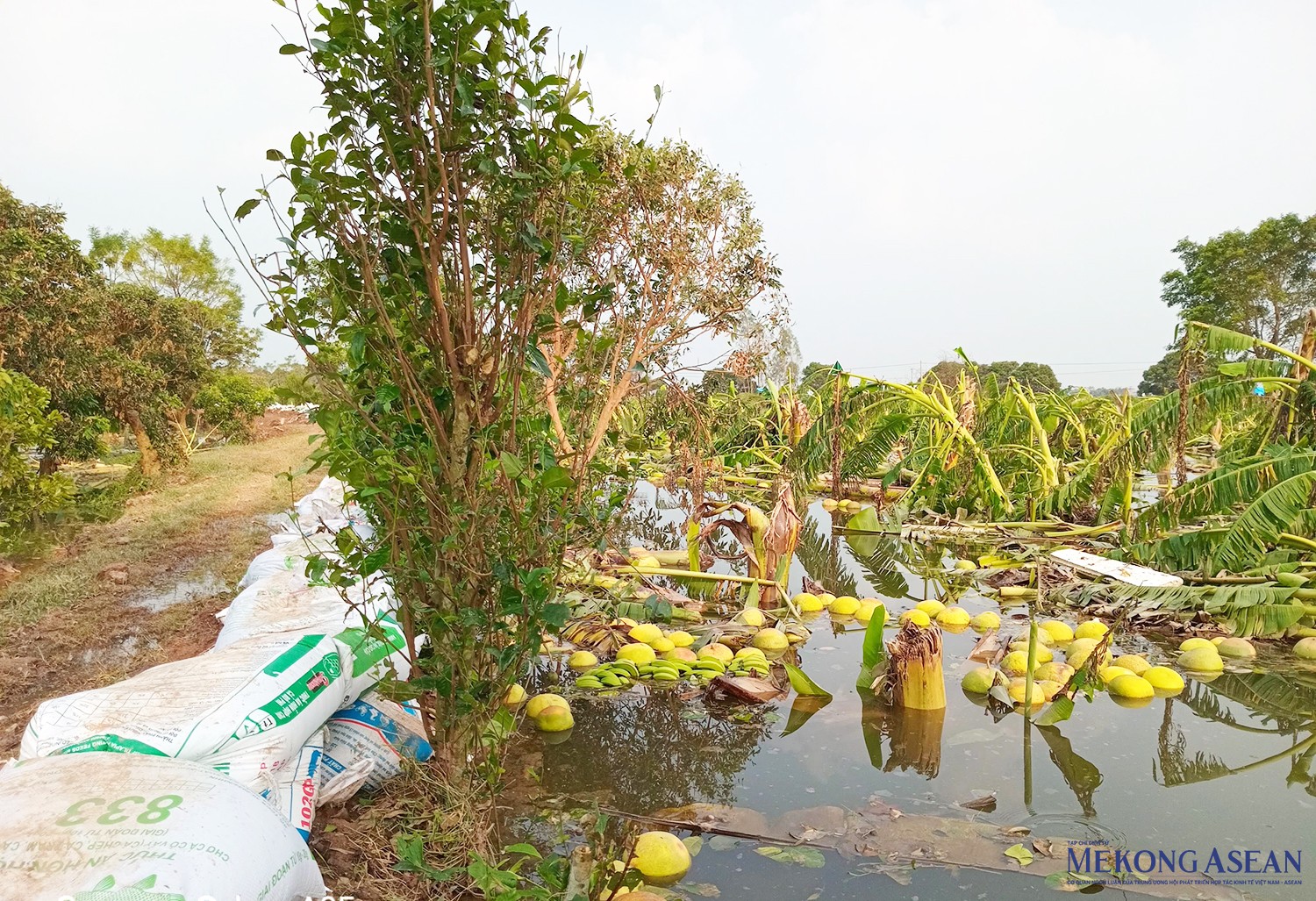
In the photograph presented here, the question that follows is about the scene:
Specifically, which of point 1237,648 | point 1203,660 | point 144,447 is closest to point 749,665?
point 1203,660

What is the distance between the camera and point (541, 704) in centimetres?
331

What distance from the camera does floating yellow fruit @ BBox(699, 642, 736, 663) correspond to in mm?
3963

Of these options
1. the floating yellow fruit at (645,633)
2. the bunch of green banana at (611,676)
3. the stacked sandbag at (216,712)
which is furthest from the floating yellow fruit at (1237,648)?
the stacked sandbag at (216,712)

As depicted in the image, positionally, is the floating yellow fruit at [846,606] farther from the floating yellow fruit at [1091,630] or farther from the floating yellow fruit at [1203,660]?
the floating yellow fruit at [1203,660]

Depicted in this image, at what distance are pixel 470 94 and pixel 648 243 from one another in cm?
394

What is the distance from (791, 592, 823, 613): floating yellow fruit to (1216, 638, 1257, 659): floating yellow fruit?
2.08m

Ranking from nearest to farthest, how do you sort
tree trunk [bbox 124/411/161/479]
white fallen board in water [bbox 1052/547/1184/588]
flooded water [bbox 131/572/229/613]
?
white fallen board in water [bbox 1052/547/1184/588]
flooded water [bbox 131/572/229/613]
tree trunk [bbox 124/411/161/479]

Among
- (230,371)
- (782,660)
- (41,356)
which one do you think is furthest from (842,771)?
(230,371)

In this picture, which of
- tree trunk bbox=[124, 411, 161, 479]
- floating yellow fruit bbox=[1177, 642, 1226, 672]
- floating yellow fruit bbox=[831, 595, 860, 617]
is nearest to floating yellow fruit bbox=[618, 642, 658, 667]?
floating yellow fruit bbox=[831, 595, 860, 617]

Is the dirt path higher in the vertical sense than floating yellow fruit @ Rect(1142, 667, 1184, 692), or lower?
lower

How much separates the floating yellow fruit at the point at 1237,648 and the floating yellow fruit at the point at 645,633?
2.92 metres

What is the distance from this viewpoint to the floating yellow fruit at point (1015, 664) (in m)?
3.69

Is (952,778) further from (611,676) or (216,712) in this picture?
(216,712)

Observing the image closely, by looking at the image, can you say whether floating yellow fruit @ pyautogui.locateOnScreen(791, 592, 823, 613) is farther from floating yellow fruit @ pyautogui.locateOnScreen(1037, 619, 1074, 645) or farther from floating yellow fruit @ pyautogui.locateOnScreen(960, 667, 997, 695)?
floating yellow fruit @ pyautogui.locateOnScreen(960, 667, 997, 695)
